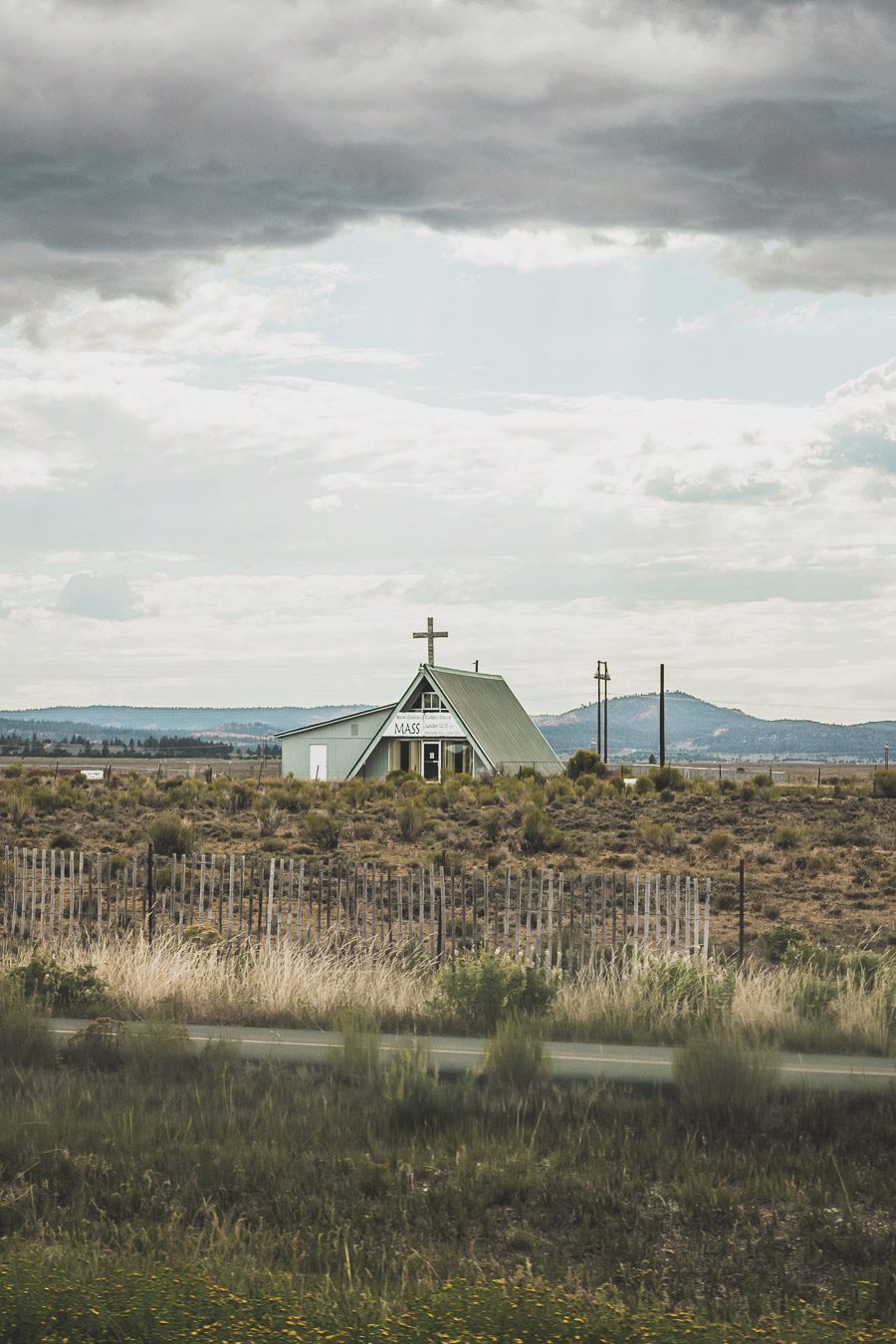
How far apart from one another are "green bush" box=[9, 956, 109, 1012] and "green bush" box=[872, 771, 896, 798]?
125 feet

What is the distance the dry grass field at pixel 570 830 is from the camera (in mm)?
31953

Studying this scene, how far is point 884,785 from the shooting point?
5244 centimetres

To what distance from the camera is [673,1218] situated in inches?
375

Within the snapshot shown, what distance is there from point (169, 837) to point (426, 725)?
27684 millimetres

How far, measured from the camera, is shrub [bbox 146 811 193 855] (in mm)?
38250

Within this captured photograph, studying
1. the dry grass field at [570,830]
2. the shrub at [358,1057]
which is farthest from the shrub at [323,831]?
the shrub at [358,1057]

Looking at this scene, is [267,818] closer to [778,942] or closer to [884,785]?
[884,785]

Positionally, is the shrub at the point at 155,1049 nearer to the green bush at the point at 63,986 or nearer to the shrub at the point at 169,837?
the green bush at the point at 63,986

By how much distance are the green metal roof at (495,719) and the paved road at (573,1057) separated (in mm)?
48048

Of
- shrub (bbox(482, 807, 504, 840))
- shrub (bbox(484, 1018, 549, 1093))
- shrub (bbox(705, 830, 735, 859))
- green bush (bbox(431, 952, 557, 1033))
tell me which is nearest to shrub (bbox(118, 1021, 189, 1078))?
shrub (bbox(484, 1018, 549, 1093))

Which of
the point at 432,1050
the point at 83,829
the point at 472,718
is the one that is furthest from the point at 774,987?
the point at 472,718

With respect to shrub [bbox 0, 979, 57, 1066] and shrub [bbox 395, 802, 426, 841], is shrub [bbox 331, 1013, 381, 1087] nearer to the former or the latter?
shrub [bbox 0, 979, 57, 1066]

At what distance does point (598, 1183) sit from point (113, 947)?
41.1ft

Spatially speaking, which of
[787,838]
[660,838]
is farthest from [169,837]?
[787,838]
